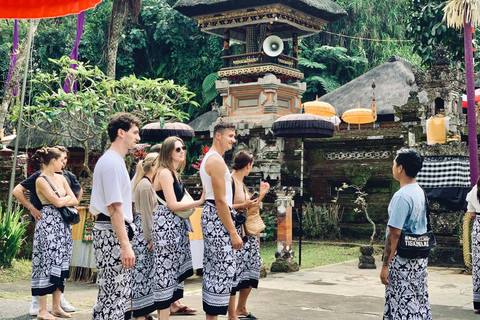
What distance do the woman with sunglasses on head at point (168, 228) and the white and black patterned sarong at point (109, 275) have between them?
961 millimetres

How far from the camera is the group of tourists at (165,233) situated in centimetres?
398

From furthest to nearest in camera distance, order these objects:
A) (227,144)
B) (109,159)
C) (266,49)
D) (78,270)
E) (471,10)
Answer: (266,49) < (471,10) < (78,270) < (227,144) < (109,159)

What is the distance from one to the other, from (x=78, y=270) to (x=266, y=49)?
1088cm

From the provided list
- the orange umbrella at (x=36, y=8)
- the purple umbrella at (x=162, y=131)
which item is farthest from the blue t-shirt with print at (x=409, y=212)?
the purple umbrella at (x=162, y=131)

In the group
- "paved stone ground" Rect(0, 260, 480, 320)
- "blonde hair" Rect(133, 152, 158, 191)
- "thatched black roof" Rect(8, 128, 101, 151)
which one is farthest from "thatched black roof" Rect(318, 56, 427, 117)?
"blonde hair" Rect(133, 152, 158, 191)

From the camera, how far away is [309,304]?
6.59 metres

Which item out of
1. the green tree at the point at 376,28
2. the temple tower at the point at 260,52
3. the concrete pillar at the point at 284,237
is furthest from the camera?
the green tree at the point at 376,28

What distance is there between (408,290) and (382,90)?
51.2 ft

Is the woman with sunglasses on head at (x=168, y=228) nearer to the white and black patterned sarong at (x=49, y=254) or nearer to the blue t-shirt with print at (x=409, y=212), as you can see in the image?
the white and black patterned sarong at (x=49, y=254)

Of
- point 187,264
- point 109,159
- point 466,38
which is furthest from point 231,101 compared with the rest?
point 109,159

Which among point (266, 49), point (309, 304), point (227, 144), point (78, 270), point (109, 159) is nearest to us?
point (109, 159)

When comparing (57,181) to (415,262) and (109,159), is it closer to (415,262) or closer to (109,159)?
(109,159)

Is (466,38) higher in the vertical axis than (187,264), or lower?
higher

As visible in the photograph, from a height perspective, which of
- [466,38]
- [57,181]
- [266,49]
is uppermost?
[266,49]
